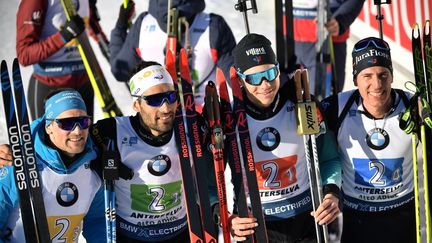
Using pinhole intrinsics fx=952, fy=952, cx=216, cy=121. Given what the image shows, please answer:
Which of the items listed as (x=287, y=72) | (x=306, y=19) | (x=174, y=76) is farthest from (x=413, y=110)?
(x=306, y=19)

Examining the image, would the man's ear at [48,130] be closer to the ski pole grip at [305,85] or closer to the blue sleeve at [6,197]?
the blue sleeve at [6,197]

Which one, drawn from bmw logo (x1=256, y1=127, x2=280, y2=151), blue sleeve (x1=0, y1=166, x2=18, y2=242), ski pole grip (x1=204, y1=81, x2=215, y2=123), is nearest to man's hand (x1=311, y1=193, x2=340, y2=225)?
bmw logo (x1=256, y1=127, x2=280, y2=151)

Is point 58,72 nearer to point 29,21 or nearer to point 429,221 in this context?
point 29,21

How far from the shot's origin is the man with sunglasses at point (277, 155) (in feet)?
18.2

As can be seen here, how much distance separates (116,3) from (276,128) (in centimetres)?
802

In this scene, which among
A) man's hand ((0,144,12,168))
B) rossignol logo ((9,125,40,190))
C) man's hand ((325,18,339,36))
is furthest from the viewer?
man's hand ((325,18,339,36))

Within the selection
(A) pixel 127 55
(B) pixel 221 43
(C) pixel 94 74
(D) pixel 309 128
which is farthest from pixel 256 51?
(C) pixel 94 74

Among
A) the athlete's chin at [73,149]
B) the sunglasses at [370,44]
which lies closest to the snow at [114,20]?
the sunglasses at [370,44]

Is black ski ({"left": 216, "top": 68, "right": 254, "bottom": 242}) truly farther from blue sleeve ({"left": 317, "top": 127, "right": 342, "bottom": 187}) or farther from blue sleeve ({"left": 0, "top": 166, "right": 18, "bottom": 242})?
blue sleeve ({"left": 0, "top": 166, "right": 18, "bottom": 242})

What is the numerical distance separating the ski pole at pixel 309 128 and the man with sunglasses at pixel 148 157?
58 centimetres

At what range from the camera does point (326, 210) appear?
18.1 feet

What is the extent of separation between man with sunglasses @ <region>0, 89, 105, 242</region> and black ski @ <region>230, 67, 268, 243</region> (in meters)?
0.85

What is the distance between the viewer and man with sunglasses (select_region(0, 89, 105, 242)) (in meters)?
5.25

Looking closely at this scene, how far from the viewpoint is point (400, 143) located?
5.75 metres
